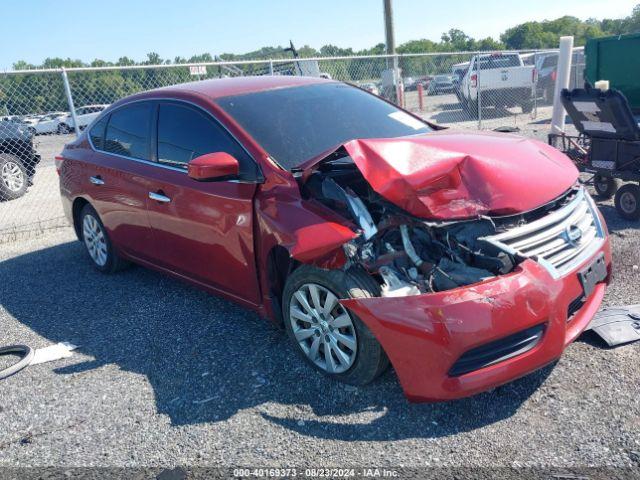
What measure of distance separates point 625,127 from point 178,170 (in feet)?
15.0

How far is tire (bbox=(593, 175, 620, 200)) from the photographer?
6.67m

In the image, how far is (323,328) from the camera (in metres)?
3.29

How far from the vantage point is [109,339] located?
4.25 meters

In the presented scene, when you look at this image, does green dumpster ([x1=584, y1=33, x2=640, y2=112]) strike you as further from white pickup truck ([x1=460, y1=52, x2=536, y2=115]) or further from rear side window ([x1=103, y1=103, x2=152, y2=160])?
white pickup truck ([x1=460, y1=52, x2=536, y2=115])

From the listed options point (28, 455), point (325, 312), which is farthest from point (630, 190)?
point (28, 455)

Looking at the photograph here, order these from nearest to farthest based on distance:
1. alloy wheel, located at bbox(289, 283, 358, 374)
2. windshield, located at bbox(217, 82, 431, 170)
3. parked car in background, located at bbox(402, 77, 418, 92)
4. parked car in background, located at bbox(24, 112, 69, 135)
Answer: alloy wheel, located at bbox(289, 283, 358, 374), windshield, located at bbox(217, 82, 431, 170), parked car in background, located at bbox(24, 112, 69, 135), parked car in background, located at bbox(402, 77, 418, 92)

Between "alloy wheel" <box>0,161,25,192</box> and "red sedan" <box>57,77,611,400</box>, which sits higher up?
"red sedan" <box>57,77,611,400</box>

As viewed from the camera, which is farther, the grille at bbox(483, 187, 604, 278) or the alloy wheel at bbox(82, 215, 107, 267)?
the alloy wheel at bbox(82, 215, 107, 267)

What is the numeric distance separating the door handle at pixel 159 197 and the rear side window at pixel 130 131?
344 millimetres

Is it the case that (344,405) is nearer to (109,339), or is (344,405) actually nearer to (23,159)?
(109,339)

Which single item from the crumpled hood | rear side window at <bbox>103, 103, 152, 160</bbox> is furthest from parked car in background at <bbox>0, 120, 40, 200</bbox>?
the crumpled hood

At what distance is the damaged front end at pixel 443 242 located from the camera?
9.49ft

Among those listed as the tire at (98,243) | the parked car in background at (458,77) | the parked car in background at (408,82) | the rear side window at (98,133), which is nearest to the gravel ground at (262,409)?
the tire at (98,243)

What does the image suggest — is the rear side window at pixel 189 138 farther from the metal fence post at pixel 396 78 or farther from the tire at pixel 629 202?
the metal fence post at pixel 396 78
